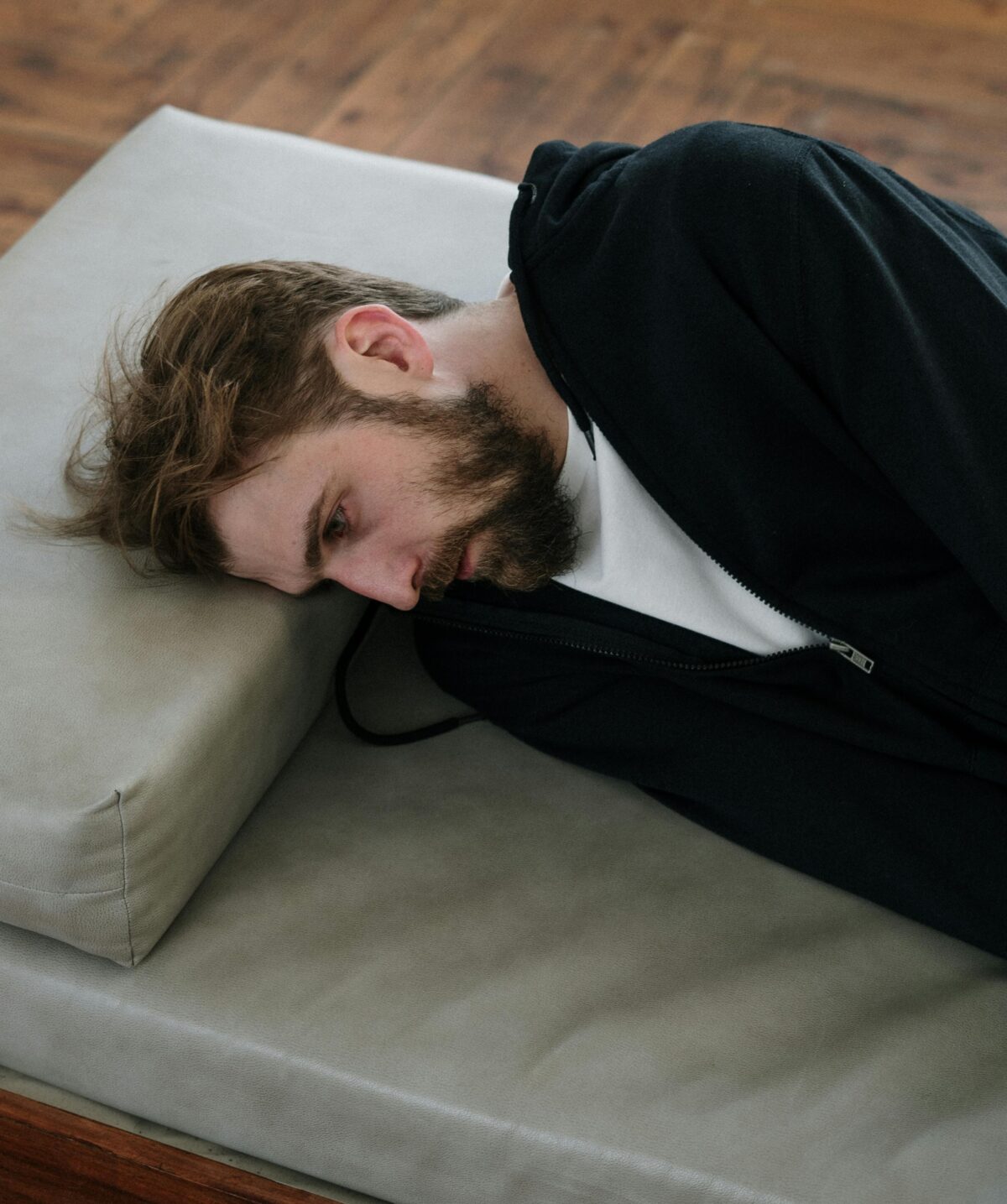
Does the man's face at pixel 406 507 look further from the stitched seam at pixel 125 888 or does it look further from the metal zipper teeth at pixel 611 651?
the stitched seam at pixel 125 888

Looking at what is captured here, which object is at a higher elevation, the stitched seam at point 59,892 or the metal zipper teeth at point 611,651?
the metal zipper teeth at point 611,651

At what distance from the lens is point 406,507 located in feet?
4.17

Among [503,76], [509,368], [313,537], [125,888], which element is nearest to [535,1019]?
[125,888]

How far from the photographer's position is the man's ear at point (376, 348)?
1283mm

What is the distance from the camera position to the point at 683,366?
1.24m

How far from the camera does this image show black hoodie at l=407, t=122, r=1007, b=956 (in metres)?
1.16

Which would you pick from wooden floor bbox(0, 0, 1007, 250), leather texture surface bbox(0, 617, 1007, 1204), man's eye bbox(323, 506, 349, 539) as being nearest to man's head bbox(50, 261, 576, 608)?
man's eye bbox(323, 506, 349, 539)

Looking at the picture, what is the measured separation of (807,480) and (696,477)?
10 centimetres

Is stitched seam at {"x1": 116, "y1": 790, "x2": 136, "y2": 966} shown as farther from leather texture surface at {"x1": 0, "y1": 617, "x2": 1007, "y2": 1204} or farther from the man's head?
the man's head

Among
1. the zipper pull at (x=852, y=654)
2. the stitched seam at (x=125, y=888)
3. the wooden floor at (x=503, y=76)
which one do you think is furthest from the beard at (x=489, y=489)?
the wooden floor at (x=503, y=76)

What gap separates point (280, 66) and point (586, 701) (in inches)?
83.4

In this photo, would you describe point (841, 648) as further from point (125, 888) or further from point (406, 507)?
point (125, 888)

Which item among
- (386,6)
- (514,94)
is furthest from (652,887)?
(386,6)

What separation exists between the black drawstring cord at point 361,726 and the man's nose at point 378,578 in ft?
0.48
